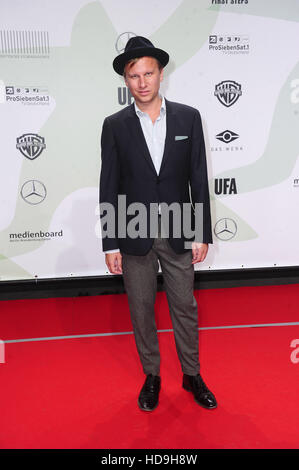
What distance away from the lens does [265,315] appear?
306 centimetres

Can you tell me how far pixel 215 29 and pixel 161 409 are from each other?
9.03ft

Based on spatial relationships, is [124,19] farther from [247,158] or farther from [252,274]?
[252,274]

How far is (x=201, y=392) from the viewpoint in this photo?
206cm

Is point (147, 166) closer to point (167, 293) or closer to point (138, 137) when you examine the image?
point (138, 137)

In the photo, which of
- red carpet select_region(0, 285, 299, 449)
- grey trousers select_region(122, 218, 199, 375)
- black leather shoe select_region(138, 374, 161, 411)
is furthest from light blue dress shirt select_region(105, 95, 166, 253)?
red carpet select_region(0, 285, 299, 449)

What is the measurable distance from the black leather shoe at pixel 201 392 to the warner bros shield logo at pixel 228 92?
2.20 m

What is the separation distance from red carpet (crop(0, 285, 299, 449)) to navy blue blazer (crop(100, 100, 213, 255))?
81cm

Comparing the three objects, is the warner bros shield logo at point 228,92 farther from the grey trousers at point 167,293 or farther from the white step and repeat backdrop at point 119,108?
the grey trousers at point 167,293

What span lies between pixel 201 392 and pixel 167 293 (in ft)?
1.75

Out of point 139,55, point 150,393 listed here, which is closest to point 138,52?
point 139,55

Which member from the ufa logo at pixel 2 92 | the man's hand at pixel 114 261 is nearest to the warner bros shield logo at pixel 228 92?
the ufa logo at pixel 2 92

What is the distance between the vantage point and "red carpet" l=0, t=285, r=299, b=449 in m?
1.87

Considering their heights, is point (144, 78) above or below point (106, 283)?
above

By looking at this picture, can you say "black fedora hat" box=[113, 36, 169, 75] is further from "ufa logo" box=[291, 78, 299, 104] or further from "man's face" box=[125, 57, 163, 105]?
"ufa logo" box=[291, 78, 299, 104]
